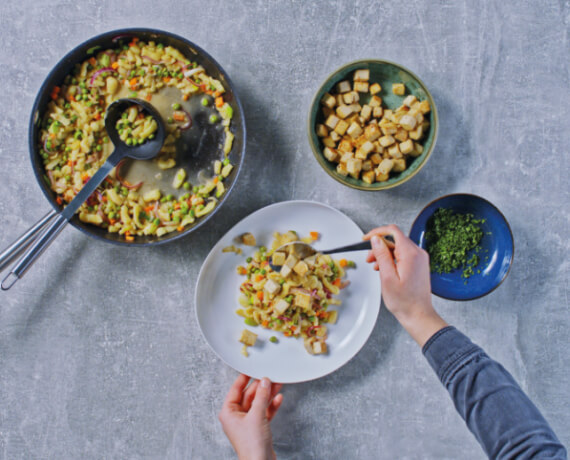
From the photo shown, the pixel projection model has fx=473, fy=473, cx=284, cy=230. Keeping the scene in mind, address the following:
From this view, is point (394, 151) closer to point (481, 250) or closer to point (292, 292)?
point (481, 250)

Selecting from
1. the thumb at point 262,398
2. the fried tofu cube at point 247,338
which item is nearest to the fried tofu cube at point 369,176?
the fried tofu cube at point 247,338

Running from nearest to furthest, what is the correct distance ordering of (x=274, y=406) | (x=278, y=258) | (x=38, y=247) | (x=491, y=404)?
(x=491, y=404) < (x=38, y=247) < (x=278, y=258) < (x=274, y=406)

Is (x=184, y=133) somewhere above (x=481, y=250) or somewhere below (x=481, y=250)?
above

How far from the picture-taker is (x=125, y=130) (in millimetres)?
1977

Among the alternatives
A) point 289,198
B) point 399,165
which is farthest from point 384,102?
point 289,198

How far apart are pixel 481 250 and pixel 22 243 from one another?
1956 millimetres

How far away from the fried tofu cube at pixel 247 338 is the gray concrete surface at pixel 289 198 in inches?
8.0

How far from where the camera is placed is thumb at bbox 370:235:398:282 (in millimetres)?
1721

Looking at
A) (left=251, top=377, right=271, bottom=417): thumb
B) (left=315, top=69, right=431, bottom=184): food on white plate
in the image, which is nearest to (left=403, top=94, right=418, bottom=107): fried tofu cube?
Answer: (left=315, top=69, right=431, bottom=184): food on white plate

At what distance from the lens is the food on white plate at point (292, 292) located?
198cm

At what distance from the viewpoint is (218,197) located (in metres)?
2.02

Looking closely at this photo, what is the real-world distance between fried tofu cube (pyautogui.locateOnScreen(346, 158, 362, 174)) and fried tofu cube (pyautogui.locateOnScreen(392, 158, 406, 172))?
156 mm

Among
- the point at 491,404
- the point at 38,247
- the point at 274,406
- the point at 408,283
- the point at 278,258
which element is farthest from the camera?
the point at 274,406

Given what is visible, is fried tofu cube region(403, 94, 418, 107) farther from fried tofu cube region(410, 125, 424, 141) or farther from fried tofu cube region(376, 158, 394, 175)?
fried tofu cube region(376, 158, 394, 175)
